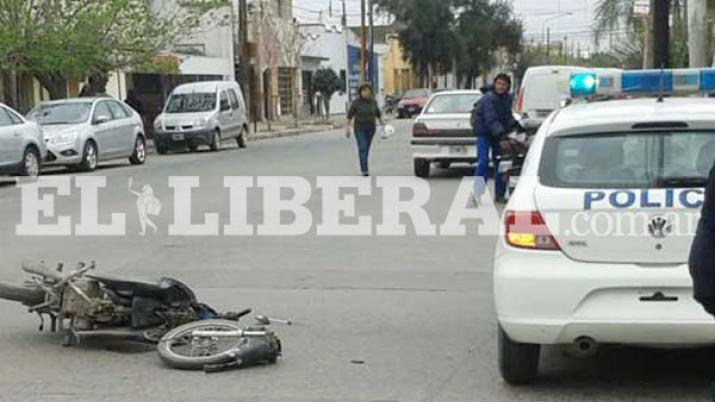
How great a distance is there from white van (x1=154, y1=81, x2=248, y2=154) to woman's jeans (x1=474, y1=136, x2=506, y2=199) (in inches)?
580

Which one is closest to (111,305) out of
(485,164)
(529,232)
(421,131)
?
(529,232)

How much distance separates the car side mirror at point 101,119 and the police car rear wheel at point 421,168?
7.74m

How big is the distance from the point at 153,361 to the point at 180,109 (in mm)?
23810

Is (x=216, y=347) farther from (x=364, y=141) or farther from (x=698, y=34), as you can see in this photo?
(x=698, y=34)

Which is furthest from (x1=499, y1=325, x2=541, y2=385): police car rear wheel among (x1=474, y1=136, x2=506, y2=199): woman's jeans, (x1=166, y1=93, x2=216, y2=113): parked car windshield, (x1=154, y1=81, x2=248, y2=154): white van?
(x1=166, y1=93, x2=216, y2=113): parked car windshield

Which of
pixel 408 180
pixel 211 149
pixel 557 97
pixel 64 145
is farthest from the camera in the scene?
pixel 211 149

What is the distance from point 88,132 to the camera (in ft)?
75.6

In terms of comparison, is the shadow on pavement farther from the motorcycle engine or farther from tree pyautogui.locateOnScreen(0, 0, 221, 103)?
tree pyautogui.locateOnScreen(0, 0, 221, 103)

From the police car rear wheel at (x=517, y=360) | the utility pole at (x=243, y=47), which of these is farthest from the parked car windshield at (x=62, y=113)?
the police car rear wheel at (x=517, y=360)

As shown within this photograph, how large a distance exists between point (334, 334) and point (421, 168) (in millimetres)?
11904

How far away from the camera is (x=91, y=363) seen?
7.02 meters

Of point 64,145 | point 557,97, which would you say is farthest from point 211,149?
point 557,97

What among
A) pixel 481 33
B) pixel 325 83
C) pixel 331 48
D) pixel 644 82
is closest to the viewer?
pixel 644 82

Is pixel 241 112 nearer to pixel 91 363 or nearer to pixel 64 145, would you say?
pixel 64 145
